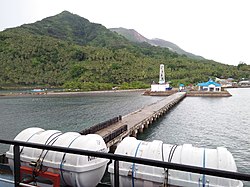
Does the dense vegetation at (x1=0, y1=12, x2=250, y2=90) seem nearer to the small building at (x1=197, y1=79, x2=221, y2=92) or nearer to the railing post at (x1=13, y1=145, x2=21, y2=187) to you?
the small building at (x1=197, y1=79, x2=221, y2=92)

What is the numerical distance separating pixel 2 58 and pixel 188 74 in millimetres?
102708

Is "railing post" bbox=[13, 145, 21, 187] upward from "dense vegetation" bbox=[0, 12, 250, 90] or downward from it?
downward

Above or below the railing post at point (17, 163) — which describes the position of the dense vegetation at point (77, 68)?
above

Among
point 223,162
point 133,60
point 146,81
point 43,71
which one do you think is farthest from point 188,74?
point 223,162

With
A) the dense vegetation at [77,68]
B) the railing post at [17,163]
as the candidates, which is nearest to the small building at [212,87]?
the dense vegetation at [77,68]

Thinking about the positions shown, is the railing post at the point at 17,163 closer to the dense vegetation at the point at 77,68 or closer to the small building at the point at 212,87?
the small building at the point at 212,87

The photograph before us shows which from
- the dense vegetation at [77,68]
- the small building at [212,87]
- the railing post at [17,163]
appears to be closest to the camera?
the railing post at [17,163]

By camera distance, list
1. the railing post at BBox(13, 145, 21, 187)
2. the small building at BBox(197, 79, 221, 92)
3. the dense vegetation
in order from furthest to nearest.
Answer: the dense vegetation, the small building at BBox(197, 79, 221, 92), the railing post at BBox(13, 145, 21, 187)

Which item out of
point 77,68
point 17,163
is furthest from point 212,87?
point 77,68

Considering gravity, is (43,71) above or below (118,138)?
above

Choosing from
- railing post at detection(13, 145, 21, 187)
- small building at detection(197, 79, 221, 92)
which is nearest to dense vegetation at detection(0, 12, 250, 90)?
small building at detection(197, 79, 221, 92)

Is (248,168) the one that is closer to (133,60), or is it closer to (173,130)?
(173,130)

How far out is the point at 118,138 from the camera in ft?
56.9

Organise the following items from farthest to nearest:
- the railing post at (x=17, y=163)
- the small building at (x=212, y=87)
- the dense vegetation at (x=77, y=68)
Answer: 1. the dense vegetation at (x=77, y=68)
2. the small building at (x=212, y=87)
3. the railing post at (x=17, y=163)
